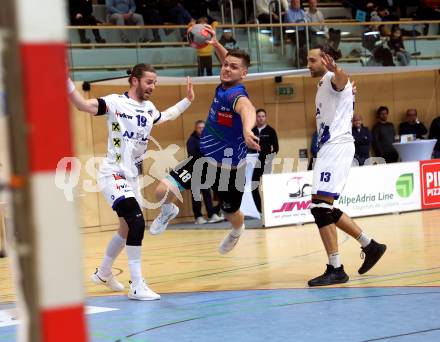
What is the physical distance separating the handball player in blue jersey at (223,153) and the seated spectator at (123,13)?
833 centimetres

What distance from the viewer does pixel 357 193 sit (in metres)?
14.7

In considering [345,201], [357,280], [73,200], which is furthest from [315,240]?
[73,200]

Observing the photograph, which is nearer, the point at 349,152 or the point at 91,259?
the point at 349,152

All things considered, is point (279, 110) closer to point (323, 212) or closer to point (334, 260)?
point (323, 212)

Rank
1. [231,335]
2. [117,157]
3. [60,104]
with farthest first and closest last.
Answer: [117,157], [231,335], [60,104]

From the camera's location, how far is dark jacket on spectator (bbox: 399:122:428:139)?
18.6 m

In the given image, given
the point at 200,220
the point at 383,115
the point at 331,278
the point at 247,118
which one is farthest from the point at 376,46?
the point at 247,118

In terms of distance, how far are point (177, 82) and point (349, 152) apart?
9.18 metres

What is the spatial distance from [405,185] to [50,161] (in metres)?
14.2

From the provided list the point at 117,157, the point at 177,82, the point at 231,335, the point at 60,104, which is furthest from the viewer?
the point at 177,82

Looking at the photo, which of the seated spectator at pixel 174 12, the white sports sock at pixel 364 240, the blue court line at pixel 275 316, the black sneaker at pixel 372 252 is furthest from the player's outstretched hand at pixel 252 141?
the seated spectator at pixel 174 12

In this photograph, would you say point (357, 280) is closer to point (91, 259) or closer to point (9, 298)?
point (9, 298)

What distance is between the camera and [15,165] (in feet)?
5.51

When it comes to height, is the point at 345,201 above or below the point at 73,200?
below
